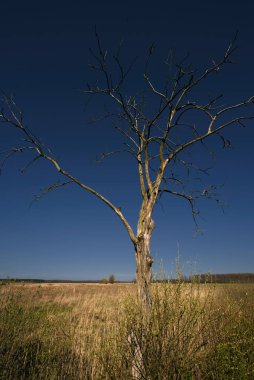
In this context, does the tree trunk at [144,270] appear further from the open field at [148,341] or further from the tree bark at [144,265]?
the open field at [148,341]

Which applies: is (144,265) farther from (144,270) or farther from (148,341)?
(148,341)

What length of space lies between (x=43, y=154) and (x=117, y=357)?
401 cm

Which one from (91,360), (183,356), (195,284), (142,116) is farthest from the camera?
(142,116)

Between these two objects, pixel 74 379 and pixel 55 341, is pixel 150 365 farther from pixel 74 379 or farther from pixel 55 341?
pixel 55 341

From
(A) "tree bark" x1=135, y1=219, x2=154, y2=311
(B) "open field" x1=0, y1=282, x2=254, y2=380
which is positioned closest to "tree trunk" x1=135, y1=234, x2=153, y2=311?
(A) "tree bark" x1=135, y1=219, x2=154, y2=311

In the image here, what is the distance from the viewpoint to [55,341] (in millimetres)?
7688

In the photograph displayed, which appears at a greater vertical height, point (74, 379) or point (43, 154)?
point (43, 154)

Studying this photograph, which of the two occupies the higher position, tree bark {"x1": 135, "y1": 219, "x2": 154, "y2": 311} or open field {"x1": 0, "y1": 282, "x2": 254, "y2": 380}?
tree bark {"x1": 135, "y1": 219, "x2": 154, "y2": 311}

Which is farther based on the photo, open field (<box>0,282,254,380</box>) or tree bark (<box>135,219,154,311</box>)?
tree bark (<box>135,219,154,311</box>)

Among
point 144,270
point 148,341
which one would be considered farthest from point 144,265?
point 148,341

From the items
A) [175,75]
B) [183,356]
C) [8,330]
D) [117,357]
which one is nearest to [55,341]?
[8,330]

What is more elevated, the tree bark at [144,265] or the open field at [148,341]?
the tree bark at [144,265]

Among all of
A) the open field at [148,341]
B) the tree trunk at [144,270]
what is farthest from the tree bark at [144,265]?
the open field at [148,341]

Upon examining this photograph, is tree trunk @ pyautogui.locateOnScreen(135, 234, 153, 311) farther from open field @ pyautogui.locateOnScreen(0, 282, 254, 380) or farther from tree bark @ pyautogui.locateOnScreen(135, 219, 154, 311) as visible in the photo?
open field @ pyautogui.locateOnScreen(0, 282, 254, 380)
